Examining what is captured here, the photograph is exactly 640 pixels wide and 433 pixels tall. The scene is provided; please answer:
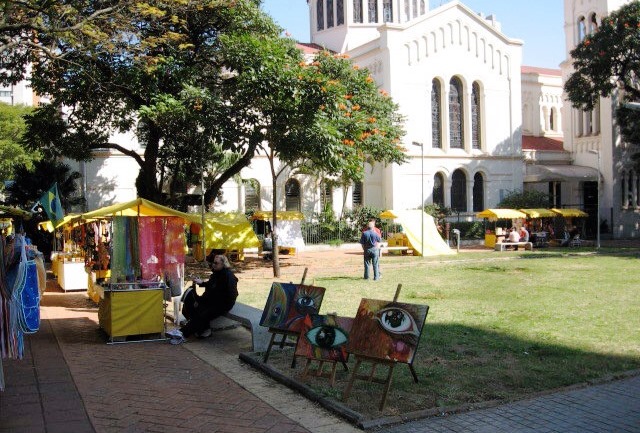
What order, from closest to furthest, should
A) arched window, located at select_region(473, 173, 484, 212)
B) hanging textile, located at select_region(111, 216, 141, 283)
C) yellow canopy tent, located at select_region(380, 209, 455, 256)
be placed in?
hanging textile, located at select_region(111, 216, 141, 283) → yellow canopy tent, located at select_region(380, 209, 455, 256) → arched window, located at select_region(473, 173, 484, 212)

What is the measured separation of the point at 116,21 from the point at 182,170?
13.3 meters

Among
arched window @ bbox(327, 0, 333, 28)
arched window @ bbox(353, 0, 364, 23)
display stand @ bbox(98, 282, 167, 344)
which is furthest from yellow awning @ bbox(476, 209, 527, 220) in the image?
display stand @ bbox(98, 282, 167, 344)

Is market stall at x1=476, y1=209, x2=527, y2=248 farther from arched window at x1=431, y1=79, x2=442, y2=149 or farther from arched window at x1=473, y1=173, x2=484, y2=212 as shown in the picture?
arched window at x1=431, y1=79, x2=442, y2=149

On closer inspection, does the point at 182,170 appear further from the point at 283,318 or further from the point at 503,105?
the point at 503,105

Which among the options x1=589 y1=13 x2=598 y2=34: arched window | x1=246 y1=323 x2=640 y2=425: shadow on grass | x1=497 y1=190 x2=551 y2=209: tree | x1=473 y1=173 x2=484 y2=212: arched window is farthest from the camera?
x1=589 y1=13 x2=598 y2=34: arched window

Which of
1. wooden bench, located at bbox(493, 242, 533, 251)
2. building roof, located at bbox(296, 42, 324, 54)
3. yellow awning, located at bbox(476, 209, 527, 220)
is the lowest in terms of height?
wooden bench, located at bbox(493, 242, 533, 251)

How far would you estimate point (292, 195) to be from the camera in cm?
3788

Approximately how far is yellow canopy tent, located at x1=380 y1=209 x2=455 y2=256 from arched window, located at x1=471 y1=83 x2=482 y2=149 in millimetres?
12271

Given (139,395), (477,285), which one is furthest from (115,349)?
(477,285)

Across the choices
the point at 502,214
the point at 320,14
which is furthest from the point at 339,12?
the point at 502,214

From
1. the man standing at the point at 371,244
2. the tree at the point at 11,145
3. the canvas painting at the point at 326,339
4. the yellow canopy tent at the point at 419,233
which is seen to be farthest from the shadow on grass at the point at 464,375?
the tree at the point at 11,145

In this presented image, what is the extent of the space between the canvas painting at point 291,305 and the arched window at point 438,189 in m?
32.0

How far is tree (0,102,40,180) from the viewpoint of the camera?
41.2 m

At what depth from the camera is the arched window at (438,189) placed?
130 feet
